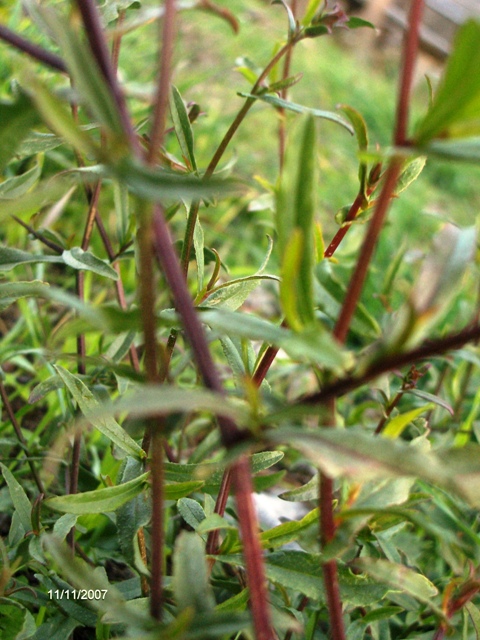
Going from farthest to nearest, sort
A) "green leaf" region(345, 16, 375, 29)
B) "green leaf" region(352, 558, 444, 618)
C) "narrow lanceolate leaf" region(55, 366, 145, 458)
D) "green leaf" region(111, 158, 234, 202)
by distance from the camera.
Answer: "green leaf" region(345, 16, 375, 29) → "narrow lanceolate leaf" region(55, 366, 145, 458) → "green leaf" region(352, 558, 444, 618) → "green leaf" region(111, 158, 234, 202)

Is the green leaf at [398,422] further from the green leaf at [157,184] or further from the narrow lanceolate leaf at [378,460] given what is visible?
the green leaf at [157,184]

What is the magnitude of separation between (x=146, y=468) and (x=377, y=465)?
278 mm

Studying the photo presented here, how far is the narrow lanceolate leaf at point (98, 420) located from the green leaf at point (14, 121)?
8.2 inches

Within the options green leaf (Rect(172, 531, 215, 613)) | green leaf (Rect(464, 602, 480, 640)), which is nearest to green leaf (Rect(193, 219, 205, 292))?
green leaf (Rect(172, 531, 215, 613))

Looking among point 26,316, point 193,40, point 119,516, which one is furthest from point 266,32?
point 119,516

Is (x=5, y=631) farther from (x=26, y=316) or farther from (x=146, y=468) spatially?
(x=26, y=316)

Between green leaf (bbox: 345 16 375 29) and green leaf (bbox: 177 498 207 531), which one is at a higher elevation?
green leaf (bbox: 345 16 375 29)

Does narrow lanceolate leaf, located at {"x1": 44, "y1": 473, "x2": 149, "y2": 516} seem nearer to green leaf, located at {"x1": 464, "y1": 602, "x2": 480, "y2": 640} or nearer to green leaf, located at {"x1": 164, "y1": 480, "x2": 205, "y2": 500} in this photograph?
green leaf, located at {"x1": 164, "y1": 480, "x2": 205, "y2": 500}

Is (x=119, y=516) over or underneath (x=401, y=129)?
underneath

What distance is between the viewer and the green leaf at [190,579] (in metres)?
0.37

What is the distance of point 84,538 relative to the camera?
0.78 metres

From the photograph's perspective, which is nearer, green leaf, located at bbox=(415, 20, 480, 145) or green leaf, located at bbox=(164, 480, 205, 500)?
green leaf, located at bbox=(415, 20, 480, 145)

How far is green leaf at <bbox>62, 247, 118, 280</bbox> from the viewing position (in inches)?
22.6

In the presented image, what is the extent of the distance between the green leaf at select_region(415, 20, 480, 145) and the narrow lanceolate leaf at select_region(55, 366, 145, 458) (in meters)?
0.32
